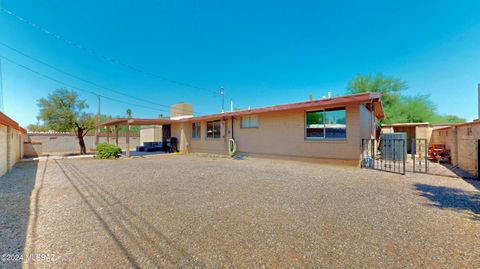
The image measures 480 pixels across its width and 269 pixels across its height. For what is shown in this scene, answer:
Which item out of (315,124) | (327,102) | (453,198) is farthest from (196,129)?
(453,198)

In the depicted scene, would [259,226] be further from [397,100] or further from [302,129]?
[397,100]

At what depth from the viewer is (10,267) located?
1910 mm

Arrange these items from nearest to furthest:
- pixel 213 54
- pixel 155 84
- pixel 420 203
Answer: pixel 420 203 → pixel 213 54 → pixel 155 84

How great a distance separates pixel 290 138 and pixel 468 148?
622 cm

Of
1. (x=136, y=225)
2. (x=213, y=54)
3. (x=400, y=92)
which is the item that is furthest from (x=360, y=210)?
(x=400, y=92)

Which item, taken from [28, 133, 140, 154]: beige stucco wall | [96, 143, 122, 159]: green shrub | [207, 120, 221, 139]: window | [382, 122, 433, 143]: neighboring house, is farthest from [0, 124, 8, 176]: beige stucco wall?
[382, 122, 433, 143]: neighboring house

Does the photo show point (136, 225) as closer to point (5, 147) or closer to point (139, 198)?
point (139, 198)

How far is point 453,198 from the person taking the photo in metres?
3.93

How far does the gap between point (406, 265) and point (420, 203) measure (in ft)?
8.24

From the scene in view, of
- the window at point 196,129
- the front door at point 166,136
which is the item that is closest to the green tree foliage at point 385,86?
the window at point 196,129

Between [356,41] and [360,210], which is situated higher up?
[356,41]

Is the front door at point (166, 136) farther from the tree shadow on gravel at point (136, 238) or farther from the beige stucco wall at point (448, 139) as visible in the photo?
the beige stucco wall at point (448, 139)

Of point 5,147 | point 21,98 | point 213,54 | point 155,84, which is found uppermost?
point 213,54

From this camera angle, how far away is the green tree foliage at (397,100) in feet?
61.6
